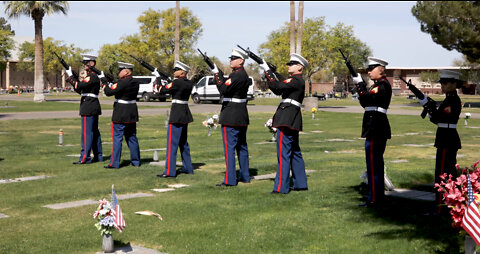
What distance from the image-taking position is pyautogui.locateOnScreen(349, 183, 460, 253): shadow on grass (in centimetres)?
682

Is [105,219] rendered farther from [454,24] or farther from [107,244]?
[454,24]

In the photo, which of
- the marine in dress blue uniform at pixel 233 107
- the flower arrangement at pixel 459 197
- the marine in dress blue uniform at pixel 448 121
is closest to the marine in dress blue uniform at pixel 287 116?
the marine in dress blue uniform at pixel 233 107

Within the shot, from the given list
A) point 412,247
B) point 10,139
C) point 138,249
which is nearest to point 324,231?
point 412,247

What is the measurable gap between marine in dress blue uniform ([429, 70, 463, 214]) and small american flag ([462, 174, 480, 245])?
2.60 metres

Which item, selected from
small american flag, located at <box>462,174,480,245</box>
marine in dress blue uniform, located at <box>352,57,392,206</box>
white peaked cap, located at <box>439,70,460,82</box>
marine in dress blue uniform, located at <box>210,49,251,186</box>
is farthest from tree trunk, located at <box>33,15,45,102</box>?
small american flag, located at <box>462,174,480,245</box>

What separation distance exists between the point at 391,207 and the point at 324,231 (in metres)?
1.75

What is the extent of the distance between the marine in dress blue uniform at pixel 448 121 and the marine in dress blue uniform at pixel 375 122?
0.73 meters

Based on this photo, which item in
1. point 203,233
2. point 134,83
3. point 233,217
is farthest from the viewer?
point 134,83

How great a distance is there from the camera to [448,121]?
794 centimetres

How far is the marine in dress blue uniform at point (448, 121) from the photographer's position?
7.89m

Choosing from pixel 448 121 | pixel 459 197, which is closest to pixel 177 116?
pixel 448 121

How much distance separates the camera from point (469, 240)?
559 cm

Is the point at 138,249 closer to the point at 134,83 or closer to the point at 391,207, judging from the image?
the point at 391,207

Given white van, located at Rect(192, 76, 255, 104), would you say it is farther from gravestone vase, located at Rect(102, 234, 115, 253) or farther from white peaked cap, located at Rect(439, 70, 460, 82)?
gravestone vase, located at Rect(102, 234, 115, 253)
